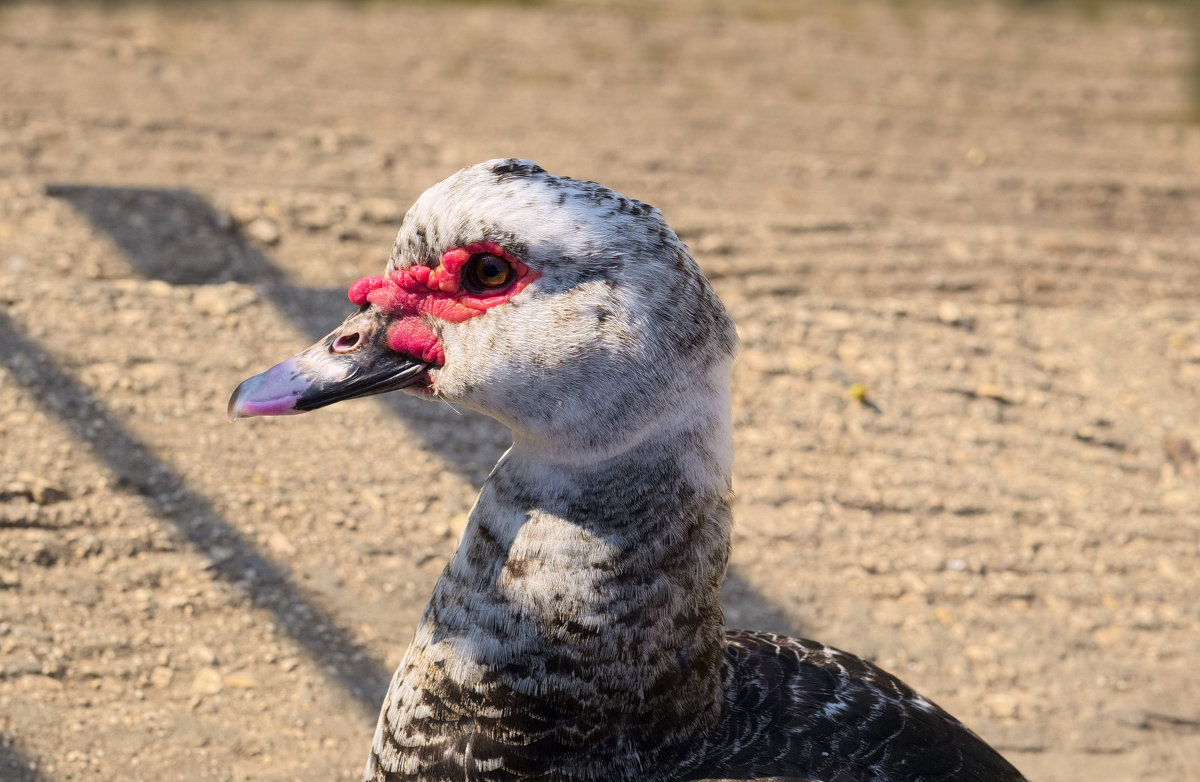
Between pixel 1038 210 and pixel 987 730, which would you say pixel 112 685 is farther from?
pixel 1038 210

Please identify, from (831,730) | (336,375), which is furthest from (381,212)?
(831,730)

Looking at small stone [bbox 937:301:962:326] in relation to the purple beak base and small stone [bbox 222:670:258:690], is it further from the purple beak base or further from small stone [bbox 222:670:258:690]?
the purple beak base

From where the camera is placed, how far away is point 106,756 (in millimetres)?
3109

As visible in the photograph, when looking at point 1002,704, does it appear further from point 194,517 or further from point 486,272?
point 194,517

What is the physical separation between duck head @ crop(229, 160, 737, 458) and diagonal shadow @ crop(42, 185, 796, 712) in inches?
25.8

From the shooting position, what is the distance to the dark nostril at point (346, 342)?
7.80 ft

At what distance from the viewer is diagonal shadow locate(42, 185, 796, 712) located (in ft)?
11.9

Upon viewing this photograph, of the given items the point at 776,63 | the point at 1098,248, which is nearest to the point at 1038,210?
the point at 1098,248

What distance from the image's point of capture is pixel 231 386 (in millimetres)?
4242

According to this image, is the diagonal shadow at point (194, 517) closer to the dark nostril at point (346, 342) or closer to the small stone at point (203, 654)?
the small stone at point (203, 654)

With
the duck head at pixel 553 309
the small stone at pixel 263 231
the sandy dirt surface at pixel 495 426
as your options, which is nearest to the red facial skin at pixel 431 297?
the duck head at pixel 553 309

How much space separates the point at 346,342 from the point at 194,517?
1709mm

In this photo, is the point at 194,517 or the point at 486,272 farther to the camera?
the point at 194,517

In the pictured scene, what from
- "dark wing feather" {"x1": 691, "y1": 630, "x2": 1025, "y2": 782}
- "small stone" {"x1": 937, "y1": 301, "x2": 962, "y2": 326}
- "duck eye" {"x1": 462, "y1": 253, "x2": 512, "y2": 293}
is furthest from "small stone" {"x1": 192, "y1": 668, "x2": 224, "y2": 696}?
"small stone" {"x1": 937, "y1": 301, "x2": 962, "y2": 326}
